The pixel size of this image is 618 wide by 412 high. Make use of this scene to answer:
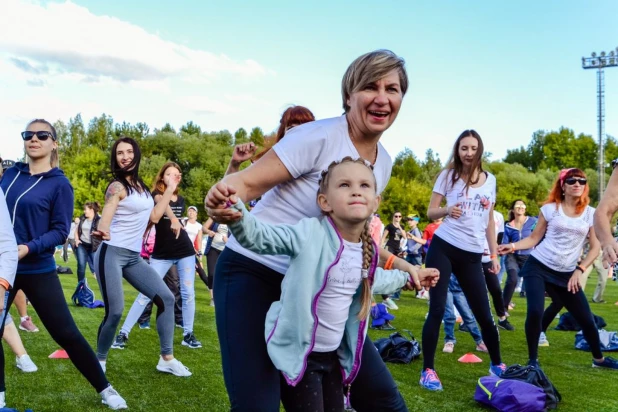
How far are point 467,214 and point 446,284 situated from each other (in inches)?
27.3


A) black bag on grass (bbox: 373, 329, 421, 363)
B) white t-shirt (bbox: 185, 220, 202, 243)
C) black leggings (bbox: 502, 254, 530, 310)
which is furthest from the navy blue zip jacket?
white t-shirt (bbox: 185, 220, 202, 243)

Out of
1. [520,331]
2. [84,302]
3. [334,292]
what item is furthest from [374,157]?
[84,302]

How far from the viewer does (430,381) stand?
6.00m

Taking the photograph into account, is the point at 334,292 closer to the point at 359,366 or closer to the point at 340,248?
the point at 340,248

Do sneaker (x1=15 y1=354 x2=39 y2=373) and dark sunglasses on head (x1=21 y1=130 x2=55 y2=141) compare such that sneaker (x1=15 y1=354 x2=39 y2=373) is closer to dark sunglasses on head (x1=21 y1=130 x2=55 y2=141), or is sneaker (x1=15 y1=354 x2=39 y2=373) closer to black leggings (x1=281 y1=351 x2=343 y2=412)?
dark sunglasses on head (x1=21 y1=130 x2=55 y2=141)

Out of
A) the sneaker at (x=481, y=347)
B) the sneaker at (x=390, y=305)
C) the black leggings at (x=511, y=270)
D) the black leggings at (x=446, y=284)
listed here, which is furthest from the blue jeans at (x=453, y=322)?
the sneaker at (x=390, y=305)

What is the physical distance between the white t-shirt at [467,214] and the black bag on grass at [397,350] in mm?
1655

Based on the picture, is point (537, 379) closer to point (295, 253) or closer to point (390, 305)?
point (295, 253)

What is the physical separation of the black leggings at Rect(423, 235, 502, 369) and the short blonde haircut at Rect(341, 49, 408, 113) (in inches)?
132

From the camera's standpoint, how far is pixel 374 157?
302 cm

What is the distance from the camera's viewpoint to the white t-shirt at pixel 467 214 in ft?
19.9

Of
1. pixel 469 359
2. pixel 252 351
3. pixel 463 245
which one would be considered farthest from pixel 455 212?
pixel 252 351

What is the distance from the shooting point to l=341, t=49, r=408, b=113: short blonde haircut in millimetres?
2787

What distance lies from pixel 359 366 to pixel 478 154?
13.1 ft
